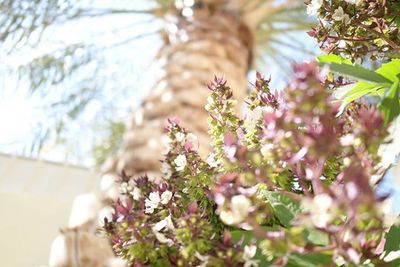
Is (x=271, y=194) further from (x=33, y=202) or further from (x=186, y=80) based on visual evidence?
(x=33, y=202)

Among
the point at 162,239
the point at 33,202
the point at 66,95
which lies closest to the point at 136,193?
the point at 162,239

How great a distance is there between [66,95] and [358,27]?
212 centimetres

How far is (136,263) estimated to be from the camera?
47cm

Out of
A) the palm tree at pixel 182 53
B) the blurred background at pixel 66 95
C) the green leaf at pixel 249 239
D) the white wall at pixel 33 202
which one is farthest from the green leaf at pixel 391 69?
the white wall at pixel 33 202

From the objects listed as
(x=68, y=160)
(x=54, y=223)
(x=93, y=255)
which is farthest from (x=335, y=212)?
(x=68, y=160)

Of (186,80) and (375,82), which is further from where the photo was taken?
(186,80)

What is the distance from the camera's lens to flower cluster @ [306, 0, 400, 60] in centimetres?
63

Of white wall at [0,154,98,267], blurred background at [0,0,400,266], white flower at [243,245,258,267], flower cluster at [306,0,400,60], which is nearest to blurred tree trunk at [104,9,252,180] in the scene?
blurred background at [0,0,400,266]

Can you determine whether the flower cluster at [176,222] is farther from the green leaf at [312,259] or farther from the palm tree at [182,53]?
the palm tree at [182,53]

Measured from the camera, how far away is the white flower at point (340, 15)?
618 millimetres

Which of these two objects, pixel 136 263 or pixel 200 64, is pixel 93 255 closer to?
pixel 136 263

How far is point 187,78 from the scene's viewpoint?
7.62 feet

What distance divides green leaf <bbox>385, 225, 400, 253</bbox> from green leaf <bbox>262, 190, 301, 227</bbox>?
0.08 metres

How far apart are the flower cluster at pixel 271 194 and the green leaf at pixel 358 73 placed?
1.2 inches
